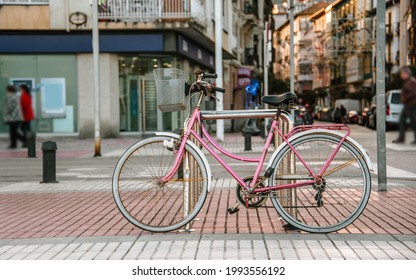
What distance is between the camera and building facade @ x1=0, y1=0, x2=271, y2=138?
2.37 meters

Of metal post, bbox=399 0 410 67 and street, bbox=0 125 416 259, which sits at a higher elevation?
metal post, bbox=399 0 410 67

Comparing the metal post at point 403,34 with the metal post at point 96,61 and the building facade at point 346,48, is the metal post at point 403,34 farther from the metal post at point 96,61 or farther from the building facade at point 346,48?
the metal post at point 96,61

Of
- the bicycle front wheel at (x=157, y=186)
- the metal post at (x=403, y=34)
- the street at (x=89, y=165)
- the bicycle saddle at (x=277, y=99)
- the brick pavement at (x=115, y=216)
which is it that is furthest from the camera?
the street at (x=89, y=165)

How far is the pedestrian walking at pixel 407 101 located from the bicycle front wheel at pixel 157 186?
2788 mm

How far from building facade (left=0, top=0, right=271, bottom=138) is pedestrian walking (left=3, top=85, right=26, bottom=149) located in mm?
82

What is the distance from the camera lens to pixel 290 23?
9.35ft

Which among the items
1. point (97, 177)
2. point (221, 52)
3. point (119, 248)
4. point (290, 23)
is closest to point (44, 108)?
point (290, 23)

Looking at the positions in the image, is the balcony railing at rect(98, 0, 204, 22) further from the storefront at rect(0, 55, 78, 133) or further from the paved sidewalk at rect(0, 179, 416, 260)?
the storefront at rect(0, 55, 78, 133)

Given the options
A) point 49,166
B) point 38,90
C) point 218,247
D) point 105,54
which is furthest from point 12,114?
point 105,54

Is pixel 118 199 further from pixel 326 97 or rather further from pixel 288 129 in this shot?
pixel 326 97

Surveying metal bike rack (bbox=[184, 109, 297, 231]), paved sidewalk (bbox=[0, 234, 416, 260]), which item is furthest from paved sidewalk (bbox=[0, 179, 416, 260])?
metal bike rack (bbox=[184, 109, 297, 231])

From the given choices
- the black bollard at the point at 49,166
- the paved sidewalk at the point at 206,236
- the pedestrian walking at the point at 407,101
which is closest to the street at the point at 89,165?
the black bollard at the point at 49,166

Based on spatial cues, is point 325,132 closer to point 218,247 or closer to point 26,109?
point 218,247

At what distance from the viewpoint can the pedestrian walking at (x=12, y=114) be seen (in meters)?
1.79
